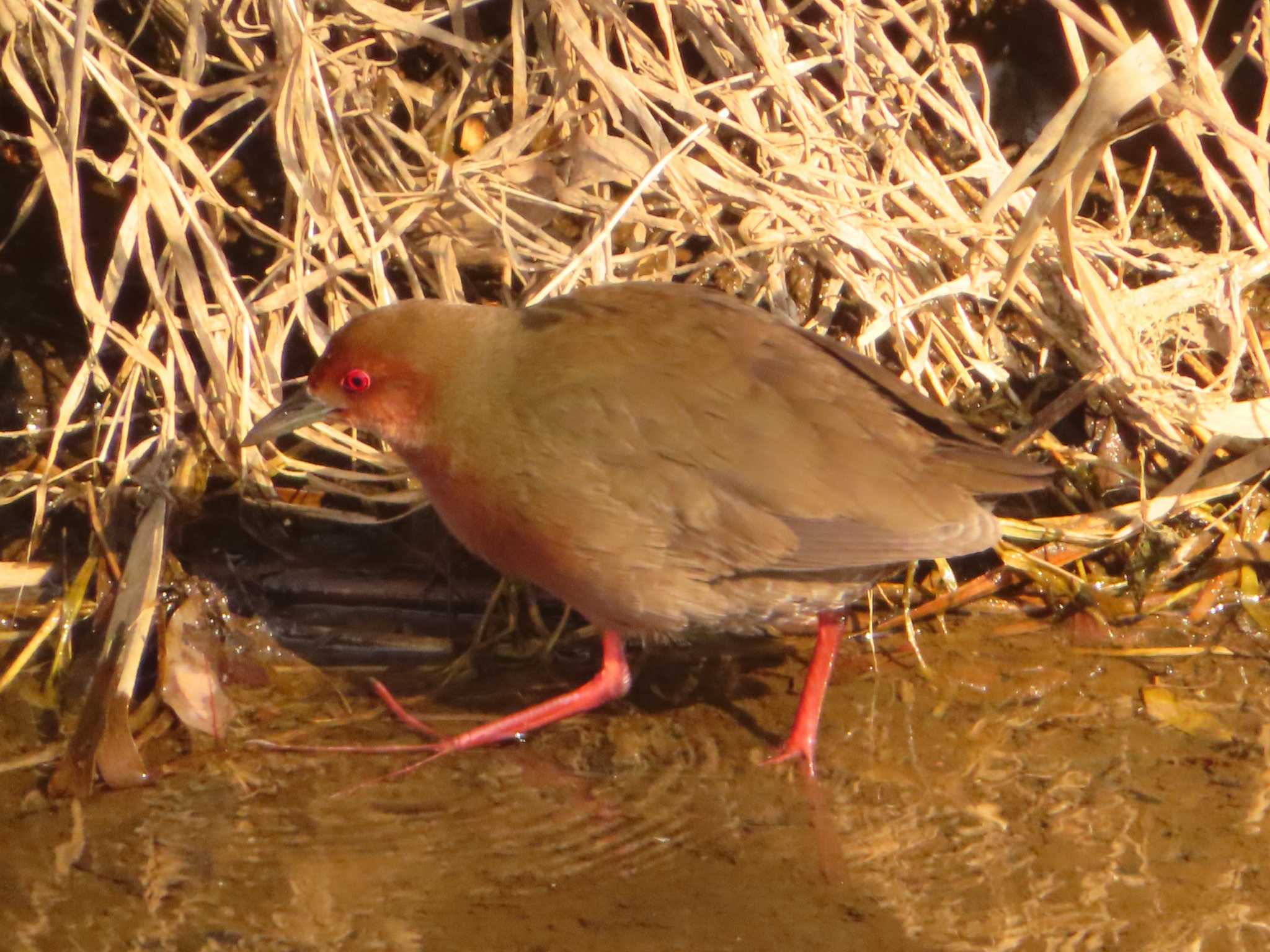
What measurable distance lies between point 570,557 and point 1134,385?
138cm

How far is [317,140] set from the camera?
3.54 m

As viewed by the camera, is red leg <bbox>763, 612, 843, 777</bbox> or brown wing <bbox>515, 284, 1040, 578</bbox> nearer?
brown wing <bbox>515, 284, 1040, 578</bbox>

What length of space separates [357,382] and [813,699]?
1.19m

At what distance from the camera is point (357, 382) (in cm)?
339

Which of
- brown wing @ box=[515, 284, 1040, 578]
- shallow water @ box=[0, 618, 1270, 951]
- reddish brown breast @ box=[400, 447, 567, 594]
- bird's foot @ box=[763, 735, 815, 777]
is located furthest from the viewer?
bird's foot @ box=[763, 735, 815, 777]

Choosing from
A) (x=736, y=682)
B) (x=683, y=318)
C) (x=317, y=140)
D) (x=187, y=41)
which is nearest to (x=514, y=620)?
(x=736, y=682)

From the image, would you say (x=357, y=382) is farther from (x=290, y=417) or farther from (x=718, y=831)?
(x=718, y=831)

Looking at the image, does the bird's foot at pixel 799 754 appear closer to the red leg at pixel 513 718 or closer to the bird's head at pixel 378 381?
the red leg at pixel 513 718

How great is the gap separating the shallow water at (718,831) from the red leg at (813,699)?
0.06m

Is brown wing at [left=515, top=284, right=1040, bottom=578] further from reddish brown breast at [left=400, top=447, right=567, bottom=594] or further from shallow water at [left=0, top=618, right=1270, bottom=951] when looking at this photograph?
shallow water at [left=0, top=618, right=1270, bottom=951]

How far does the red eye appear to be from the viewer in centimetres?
338

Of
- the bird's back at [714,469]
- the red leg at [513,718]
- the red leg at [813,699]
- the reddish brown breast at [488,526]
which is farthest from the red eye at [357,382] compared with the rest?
the red leg at [813,699]

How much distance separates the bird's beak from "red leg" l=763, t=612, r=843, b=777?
118cm

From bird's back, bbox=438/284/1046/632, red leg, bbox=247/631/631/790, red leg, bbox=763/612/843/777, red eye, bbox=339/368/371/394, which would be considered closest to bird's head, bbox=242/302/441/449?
red eye, bbox=339/368/371/394
